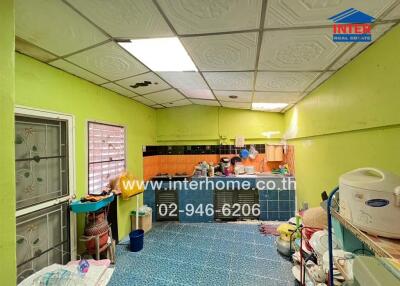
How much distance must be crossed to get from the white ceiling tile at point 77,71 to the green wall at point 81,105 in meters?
0.06

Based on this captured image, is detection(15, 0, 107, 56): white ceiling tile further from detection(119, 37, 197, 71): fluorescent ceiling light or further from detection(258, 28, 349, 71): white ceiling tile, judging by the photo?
detection(258, 28, 349, 71): white ceiling tile

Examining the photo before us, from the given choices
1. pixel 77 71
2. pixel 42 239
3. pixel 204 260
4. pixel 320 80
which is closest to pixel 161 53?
pixel 77 71

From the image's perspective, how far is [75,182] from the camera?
222 cm

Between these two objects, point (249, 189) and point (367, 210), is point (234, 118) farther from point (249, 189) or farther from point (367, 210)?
point (367, 210)

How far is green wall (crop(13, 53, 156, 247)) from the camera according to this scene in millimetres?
1718

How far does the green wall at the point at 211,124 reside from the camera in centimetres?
416

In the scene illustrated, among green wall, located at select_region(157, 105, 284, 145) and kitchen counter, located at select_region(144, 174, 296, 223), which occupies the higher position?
green wall, located at select_region(157, 105, 284, 145)

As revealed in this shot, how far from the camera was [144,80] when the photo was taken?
2496mm

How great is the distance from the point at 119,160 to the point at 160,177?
114cm

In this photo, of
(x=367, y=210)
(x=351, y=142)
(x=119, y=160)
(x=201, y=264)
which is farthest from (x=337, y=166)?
(x=119, y=160)

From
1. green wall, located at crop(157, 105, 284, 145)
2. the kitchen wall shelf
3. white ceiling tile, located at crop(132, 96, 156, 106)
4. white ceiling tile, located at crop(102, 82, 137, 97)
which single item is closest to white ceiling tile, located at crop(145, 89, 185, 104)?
white ceiling tile, located at crop(132, 96, 156, 106)

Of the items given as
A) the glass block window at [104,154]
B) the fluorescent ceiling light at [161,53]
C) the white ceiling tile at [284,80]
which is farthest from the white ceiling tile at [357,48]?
the glass block window at [104,154]

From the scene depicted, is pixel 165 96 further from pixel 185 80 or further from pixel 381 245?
pixel 381 245

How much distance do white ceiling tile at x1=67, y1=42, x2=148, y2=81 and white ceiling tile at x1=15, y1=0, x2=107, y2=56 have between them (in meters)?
0.11
